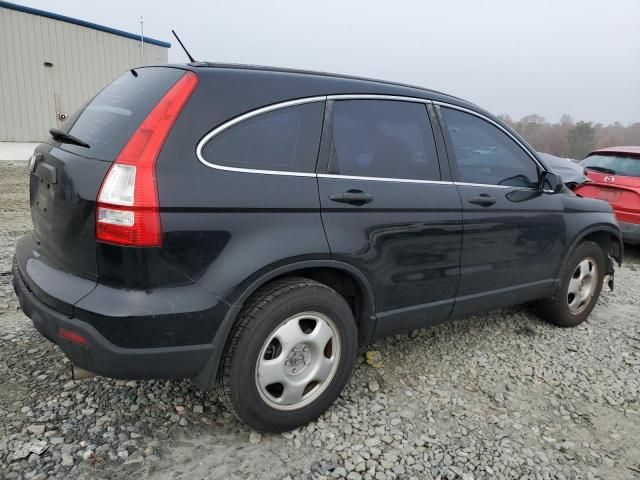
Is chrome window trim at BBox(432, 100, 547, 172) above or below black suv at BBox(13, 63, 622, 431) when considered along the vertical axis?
above

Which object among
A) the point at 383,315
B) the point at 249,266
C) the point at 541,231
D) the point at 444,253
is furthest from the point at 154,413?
the point at 541,231

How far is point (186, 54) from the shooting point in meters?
2.63

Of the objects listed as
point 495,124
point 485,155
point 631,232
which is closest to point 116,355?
point 485,155

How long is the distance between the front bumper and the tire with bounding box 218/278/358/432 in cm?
18

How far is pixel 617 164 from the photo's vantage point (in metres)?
6.70

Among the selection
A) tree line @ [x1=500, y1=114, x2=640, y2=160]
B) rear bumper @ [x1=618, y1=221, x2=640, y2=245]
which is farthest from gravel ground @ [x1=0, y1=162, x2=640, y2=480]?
tree line @ [x1=500, y1=114, x2=640, y2=160]

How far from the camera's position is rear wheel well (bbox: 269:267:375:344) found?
2594 mm

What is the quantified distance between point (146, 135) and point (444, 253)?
1.79 meters

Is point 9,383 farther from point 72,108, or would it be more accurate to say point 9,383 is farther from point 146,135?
point 72,108

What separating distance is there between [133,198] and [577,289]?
3.60m

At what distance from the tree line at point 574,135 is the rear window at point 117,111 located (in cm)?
1016

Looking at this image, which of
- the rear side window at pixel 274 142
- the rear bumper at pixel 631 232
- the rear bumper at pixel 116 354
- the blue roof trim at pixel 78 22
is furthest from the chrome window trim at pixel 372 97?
the blue roof trim at pixel 78 22

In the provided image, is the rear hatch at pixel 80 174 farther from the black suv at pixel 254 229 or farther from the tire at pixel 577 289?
the tire at pixel 577 289

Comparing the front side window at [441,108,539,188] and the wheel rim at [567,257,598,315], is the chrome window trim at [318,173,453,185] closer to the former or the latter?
the front side window at [441,108,539,188]
